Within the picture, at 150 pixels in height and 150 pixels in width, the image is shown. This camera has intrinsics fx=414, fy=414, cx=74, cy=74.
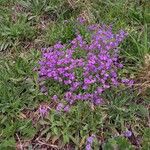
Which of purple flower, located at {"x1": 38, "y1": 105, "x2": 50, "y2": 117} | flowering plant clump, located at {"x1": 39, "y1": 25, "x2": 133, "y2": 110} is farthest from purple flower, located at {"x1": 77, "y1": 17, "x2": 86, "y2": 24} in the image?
purple flower, located at {"x1": 38, "y1": 105, "x2": 50, "y2": 117}

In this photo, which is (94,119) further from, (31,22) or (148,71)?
(31,22)

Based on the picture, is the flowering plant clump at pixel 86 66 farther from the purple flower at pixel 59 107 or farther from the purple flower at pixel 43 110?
the purple flower at pixel 43 110

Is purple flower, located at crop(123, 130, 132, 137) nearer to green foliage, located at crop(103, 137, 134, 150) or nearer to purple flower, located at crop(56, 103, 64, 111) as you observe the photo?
green foliage, located at crop(103, 137, 134, 150)

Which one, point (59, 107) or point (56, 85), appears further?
point (56, 85)

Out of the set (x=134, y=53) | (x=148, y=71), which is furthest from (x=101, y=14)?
(x=148, y=71)

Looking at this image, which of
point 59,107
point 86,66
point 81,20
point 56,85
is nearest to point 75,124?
point 59,107

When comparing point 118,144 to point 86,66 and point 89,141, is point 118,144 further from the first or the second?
point 86,66

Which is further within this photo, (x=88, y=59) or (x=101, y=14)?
(x=101, y=14)
